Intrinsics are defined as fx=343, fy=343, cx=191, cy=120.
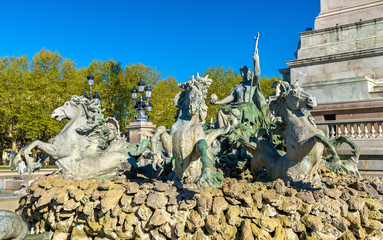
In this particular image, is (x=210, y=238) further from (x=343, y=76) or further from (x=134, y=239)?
(x=343, y=76)

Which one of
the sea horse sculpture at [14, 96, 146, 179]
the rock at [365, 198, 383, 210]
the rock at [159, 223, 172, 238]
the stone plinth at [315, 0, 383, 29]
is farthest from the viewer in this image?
the stone plinth at [315, 0, 383, 29]

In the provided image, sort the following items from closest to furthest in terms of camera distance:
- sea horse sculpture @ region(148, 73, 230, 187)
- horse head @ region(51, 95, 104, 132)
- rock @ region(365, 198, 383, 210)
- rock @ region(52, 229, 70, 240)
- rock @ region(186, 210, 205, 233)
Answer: rock @ region(186, 210, 205, 233)
rock @ region(365, 198, 383, 210)
rock @ region(52, 229, 70, 240)
sea horse sculpture @ region(148, 73, 230, 187)
horse head @ region(51, 95, 104, 132)

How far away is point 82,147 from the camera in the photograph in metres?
6.15

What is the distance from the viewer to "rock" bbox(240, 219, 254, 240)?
3305 millimetres

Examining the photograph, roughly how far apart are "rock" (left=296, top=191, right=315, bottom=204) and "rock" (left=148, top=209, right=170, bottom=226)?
1.44 meters

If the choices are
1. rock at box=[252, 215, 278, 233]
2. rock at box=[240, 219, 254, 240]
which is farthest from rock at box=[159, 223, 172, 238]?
rock at box=[252, 215, 278, 233]

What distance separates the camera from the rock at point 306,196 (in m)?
3.66

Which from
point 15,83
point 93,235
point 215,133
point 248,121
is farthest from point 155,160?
point 15,83

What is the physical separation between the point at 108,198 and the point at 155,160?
1.22 meters

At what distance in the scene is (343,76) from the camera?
1146 centimetres

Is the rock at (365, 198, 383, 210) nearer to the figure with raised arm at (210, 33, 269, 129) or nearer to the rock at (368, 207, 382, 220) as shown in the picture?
the rock at (368, 207, 382, 220)

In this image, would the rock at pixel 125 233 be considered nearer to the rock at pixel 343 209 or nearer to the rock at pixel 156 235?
the rock at pixel 156 235

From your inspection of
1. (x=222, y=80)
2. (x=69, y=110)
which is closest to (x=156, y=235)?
(x=69, y=110)

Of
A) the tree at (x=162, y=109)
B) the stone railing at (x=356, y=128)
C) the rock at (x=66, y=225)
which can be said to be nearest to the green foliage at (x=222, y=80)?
the tree at (x=162, y=109)
